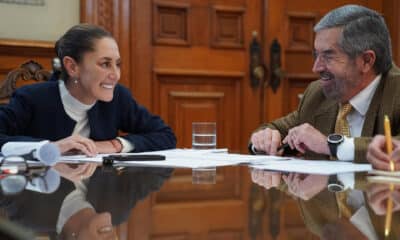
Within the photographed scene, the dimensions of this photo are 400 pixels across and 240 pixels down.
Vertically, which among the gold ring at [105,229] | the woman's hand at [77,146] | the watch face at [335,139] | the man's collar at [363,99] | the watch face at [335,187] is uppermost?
the man's collar at [363,99]

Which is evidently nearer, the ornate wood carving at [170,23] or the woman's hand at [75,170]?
the woman's hand at [75,170]

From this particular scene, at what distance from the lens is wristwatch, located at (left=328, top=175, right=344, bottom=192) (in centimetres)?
92

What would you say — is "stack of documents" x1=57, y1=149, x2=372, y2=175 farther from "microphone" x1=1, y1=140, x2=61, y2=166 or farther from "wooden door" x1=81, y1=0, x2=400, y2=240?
"wooden door" x1=81, y1=0, x2=400, y2=240

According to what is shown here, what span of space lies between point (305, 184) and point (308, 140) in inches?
25.4

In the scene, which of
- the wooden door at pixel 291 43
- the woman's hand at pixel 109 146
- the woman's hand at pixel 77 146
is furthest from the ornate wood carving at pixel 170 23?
the woman's hand at pixel 77 146

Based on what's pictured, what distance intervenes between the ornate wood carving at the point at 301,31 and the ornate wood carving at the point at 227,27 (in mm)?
349

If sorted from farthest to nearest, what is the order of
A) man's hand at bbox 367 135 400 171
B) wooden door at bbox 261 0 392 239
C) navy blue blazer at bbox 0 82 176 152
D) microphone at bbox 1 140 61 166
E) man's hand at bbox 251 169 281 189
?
1. wooden door at bbox 261 0 392 239
2. navy blue blazer at bbox 0 82 176 152
3. microphone at bbox 1 140 61 166
4. man's hand at bbox 367 135 400 171
5. man's hand at bbox 251 169 281 189

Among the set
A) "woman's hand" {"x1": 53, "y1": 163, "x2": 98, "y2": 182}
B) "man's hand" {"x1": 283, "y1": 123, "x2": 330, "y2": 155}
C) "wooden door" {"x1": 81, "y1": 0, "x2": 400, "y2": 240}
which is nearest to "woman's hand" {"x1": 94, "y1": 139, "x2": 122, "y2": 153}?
"woman's hand" {"x1": 53, "y1": 163, "x2": 98, "y2": 182}

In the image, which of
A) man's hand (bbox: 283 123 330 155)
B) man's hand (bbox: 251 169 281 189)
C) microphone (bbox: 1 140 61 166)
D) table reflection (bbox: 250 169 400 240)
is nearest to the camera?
table reflection (bbox: 250 169 400 240)

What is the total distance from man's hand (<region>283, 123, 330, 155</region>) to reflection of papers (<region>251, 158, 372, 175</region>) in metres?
0.18

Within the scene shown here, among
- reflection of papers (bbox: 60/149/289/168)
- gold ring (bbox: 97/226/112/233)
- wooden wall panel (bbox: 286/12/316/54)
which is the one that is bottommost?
reflection of papers (bbox: 60/149/289/168)

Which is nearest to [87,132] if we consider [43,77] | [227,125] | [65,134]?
[65,134]

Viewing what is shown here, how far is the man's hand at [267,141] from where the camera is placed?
5.80 ft

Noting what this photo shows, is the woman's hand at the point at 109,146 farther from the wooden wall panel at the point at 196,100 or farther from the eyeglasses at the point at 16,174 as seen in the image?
the wooden wall panel at the point at 196,100
